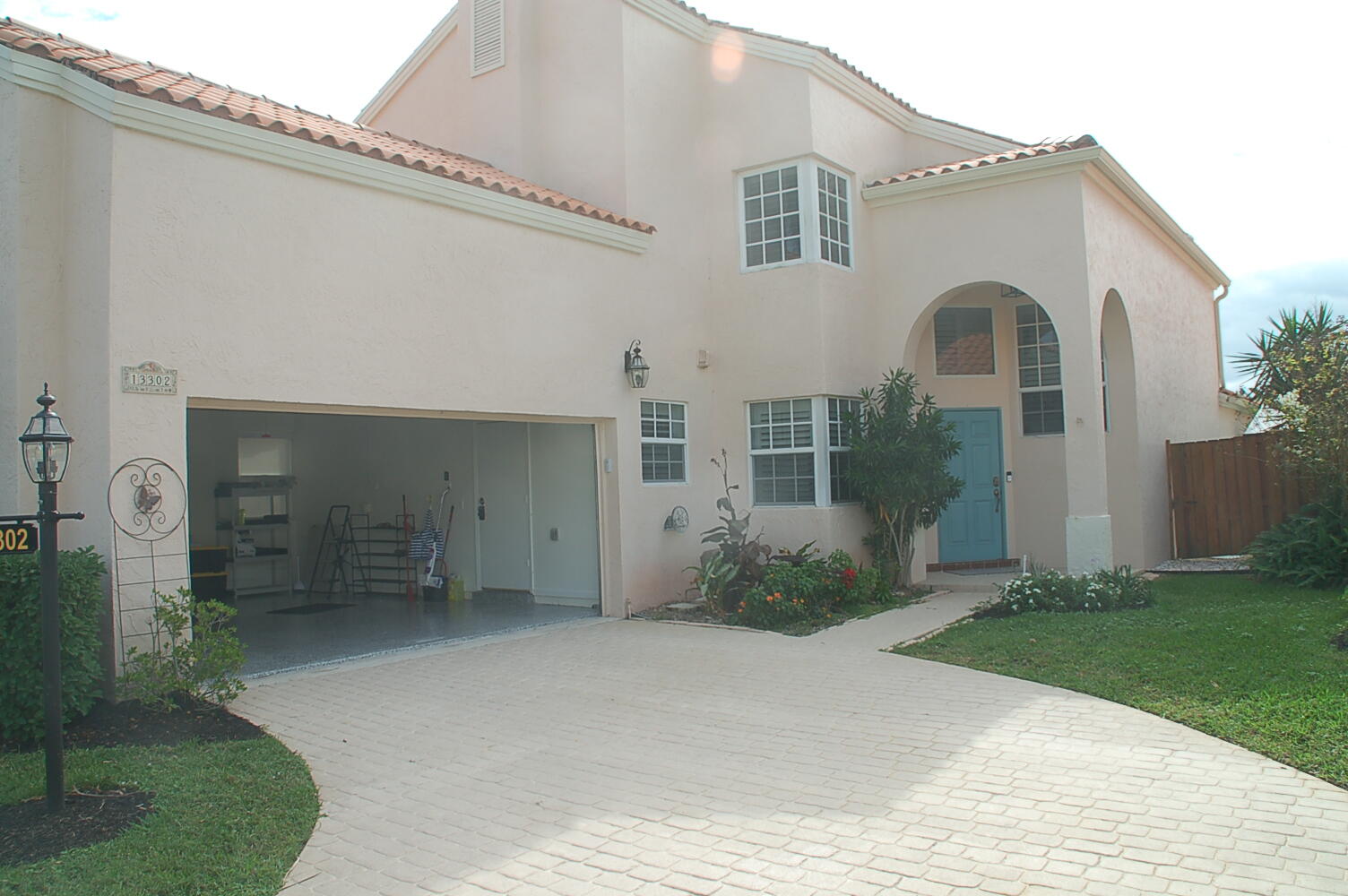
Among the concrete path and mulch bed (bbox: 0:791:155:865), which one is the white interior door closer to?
the concrete path

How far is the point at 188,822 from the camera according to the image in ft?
16.3

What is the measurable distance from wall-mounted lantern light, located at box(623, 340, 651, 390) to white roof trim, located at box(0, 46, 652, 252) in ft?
5.39

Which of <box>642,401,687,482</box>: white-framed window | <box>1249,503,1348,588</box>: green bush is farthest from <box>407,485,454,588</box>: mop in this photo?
<box>1249,503,1348,588</box>: green bush

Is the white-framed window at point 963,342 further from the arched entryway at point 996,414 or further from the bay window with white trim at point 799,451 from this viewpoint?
the bay window with white trim at point 799,451

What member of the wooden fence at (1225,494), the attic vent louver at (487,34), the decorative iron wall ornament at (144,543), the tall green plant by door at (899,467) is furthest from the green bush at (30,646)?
the wooden fence at (1225,494)

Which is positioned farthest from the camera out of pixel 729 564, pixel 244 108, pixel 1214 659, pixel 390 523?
pixel 390 523

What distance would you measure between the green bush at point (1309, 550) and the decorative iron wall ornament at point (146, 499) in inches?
435

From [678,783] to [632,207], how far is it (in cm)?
831

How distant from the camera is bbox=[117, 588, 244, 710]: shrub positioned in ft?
22.6

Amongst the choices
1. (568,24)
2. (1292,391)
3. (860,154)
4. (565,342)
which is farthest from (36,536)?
(1292,391)

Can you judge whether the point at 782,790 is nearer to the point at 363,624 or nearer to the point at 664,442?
the point at 664,442

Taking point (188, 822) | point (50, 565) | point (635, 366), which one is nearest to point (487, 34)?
point (635, 366)

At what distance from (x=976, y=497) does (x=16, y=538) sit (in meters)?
11.9

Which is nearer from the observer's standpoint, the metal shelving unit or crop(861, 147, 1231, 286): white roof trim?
crop(861, 147, 1231, 286): white roof trim
